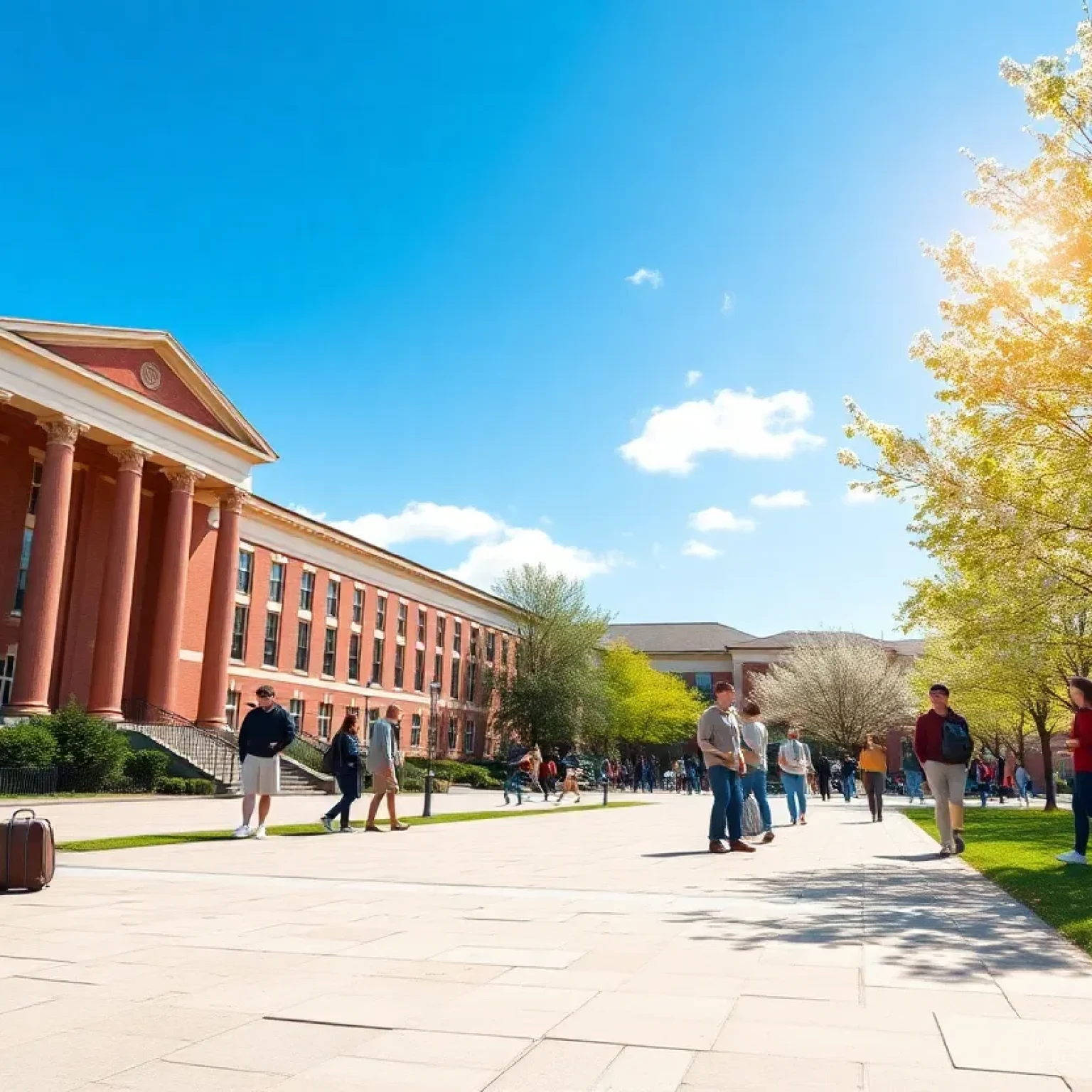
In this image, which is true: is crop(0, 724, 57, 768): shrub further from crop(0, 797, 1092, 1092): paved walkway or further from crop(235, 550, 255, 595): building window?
crop(235, 550, 255, 595): building window

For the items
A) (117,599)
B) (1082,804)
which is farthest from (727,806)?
(117,599)

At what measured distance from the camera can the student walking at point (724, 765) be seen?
38.5 feet

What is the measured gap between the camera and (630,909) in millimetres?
7195

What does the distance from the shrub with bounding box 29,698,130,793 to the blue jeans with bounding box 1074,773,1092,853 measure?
24.2 metres

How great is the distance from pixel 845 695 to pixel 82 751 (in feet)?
158

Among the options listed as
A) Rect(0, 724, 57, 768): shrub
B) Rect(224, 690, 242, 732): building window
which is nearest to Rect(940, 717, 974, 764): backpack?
Rect(0, 724, 57, 768): shrub

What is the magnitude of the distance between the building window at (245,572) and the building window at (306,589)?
3672mm

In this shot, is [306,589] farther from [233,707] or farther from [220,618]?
[220,618]

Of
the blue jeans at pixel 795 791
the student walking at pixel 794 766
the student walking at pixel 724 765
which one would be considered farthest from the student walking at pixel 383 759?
the blue jeans at pixel 795 791

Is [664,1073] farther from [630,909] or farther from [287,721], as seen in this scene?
[287,721]

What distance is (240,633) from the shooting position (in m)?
43.9

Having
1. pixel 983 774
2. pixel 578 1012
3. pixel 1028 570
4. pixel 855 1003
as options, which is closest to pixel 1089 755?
pixel 1028 570

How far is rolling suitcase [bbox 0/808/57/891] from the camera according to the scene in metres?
7.64

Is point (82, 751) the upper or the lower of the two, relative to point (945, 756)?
lower
